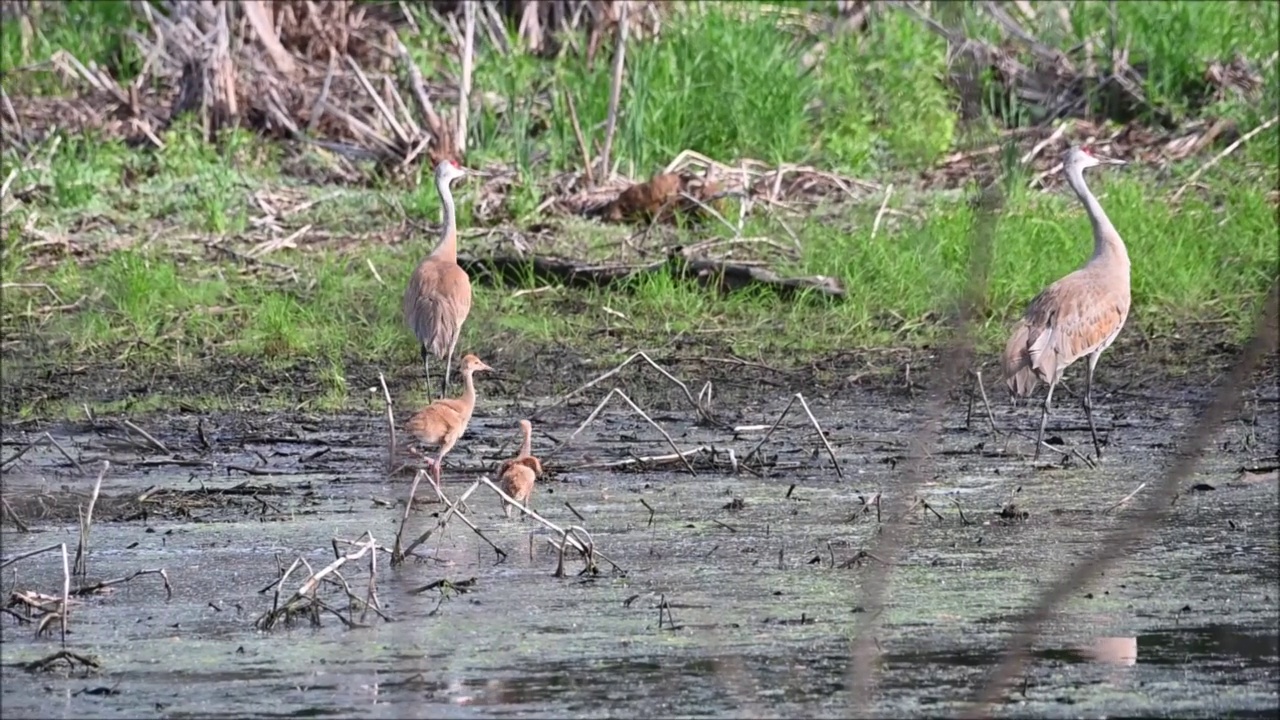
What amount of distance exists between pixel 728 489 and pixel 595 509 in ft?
1.62

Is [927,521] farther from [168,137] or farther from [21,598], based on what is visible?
[168,137]

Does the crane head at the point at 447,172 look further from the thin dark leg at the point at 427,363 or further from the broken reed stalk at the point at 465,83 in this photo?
the broken reed stalk at the point at 465,83

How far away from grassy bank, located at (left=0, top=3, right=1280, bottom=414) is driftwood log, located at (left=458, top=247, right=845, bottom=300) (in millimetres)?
77

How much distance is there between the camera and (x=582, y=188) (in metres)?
11.3

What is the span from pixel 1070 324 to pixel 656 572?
2.91m

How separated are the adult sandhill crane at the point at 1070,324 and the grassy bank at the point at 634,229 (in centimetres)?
41

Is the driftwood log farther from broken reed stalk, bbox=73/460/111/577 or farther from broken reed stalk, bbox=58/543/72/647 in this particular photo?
broken reed stalk, bbox=58/543/72/647

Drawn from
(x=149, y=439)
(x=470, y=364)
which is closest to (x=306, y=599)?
(x=149, y=439)

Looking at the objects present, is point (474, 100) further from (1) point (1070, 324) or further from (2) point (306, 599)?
(2) point (306, 599)

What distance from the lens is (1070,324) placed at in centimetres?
803

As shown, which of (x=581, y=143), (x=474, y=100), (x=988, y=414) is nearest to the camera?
(x=988, y=414)

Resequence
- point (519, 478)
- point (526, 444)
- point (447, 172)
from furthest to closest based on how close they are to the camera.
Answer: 1. point (447, 172)
2. point (526, 444)
3. point (519, 478)

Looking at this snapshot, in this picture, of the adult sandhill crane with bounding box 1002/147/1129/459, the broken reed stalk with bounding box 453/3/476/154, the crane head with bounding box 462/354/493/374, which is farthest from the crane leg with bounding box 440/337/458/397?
the broken reed stalk with bounding box 453/3/476/154

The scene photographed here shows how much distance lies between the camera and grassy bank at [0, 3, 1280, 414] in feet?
31.4
